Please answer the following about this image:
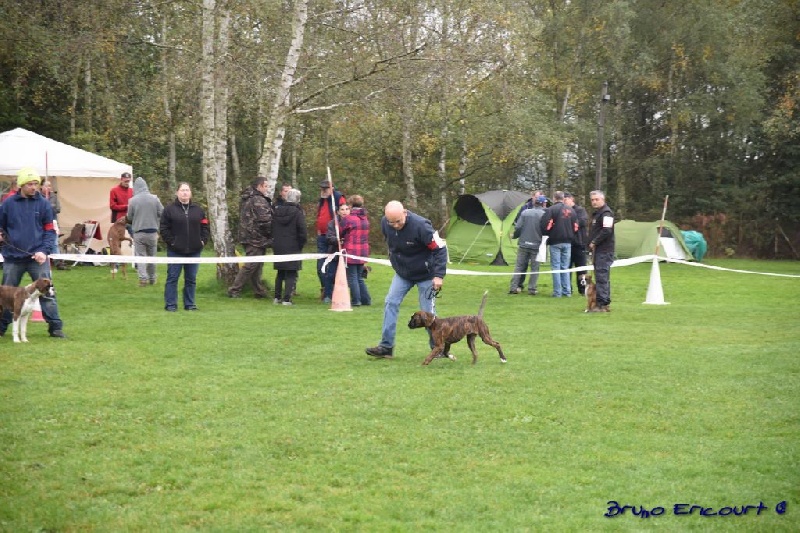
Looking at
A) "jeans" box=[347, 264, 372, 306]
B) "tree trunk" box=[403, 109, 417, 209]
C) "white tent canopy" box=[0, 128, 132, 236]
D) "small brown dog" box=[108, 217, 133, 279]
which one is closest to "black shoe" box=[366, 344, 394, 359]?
"jeans" box=[347, 264, 372, 306]

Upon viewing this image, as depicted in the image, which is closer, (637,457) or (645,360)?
(637,457)

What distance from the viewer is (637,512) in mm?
5395

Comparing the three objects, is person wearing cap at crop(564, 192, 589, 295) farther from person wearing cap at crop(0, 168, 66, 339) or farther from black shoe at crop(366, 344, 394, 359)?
person wearing cap at crop(0, 168, 66, 339)

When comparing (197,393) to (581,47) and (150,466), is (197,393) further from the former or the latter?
(581,47)

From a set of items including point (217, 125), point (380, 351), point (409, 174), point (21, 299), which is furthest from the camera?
point (409, 174)

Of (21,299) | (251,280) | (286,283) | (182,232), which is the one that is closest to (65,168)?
(251,280)

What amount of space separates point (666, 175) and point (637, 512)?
112ft

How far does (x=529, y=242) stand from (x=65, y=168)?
1002 centimetres

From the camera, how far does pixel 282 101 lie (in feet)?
Answer: 55.5

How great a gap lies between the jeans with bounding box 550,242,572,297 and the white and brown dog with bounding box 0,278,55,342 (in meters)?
9.60

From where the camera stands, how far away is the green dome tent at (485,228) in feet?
89.6

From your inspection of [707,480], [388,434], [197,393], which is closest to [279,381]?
[197,393]

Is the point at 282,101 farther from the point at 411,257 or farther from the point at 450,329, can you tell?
the point at 450,329

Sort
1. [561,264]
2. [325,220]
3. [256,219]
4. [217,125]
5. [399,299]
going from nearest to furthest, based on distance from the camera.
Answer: [399,299] < [256,219] < [325,220] < [217,125] < [561,264]
